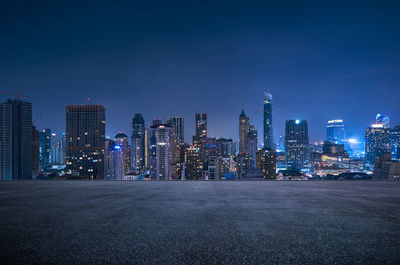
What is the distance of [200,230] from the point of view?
13.4ft

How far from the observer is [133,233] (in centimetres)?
398

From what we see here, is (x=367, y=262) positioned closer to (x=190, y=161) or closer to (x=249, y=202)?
(x=249, y=202)

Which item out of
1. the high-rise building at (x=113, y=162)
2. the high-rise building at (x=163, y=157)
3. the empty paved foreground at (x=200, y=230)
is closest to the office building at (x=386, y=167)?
the empty paved foreground at (x=200, y=230)

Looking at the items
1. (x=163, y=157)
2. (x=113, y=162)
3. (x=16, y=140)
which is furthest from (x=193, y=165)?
(x=16, y=140)

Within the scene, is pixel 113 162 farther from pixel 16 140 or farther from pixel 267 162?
pixel 267 162

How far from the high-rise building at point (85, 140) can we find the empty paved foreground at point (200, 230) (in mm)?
153637

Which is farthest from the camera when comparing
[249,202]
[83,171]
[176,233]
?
[83,171]

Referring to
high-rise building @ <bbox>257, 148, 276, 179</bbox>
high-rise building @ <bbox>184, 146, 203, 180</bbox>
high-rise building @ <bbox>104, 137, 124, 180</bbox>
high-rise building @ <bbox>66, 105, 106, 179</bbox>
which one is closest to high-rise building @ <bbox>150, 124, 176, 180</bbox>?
high-rise building @ <bbox>184, 146, 203, 180</bbox>

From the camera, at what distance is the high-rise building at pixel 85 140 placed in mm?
149500

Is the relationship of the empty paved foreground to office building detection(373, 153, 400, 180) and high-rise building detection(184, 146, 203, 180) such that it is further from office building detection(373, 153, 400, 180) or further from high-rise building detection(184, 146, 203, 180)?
high-rise building detection(184, 146, 203, 180)

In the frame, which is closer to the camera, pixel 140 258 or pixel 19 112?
pixel 140 258

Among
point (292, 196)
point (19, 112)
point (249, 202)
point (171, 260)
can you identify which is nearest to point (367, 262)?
point (171, 260)

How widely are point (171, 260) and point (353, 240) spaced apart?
308 cm

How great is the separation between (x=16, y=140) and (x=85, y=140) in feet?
147
